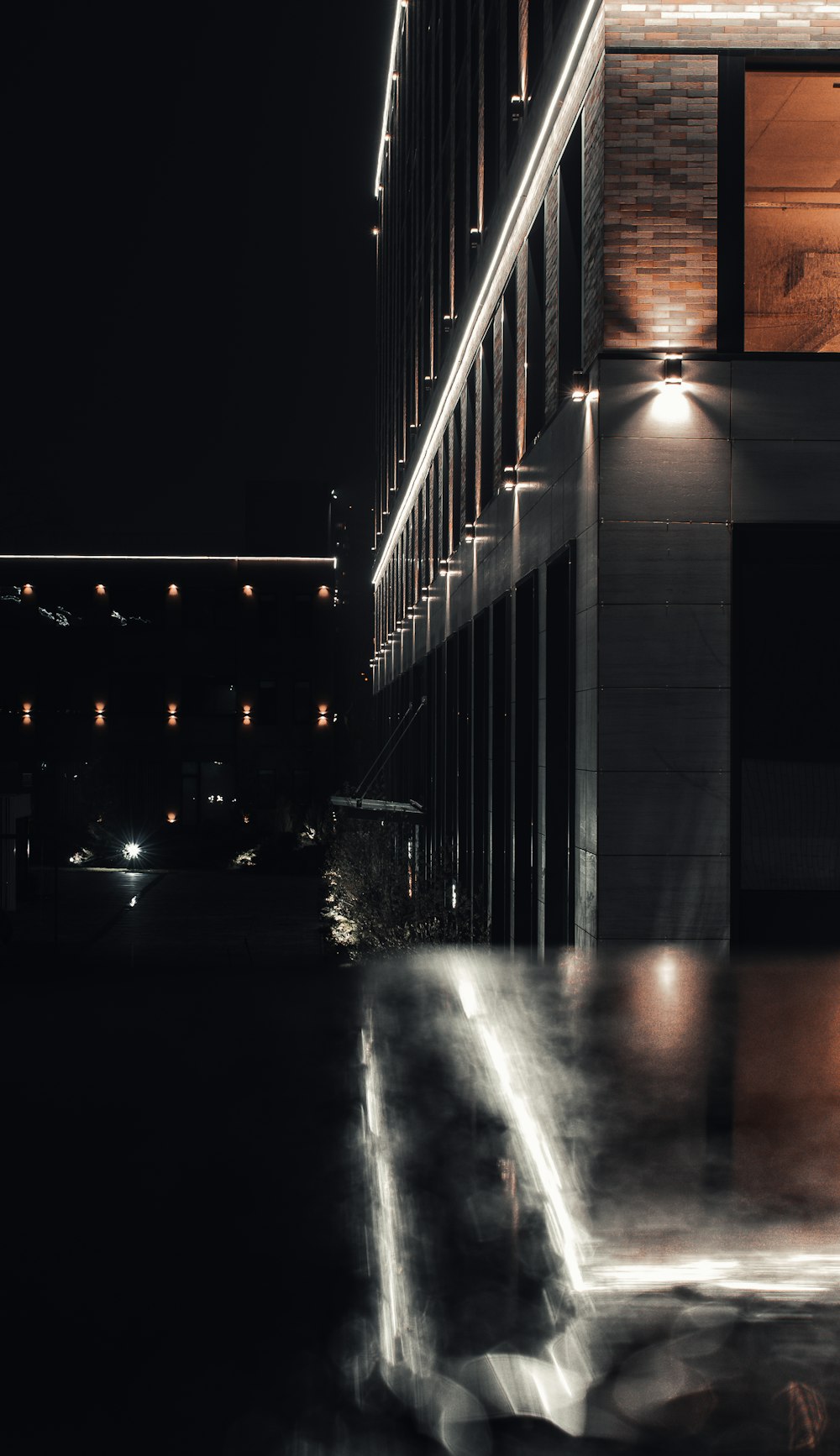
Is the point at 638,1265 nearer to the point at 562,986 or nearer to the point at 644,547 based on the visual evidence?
the point at 562,986

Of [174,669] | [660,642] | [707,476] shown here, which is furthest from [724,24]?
[174,669]

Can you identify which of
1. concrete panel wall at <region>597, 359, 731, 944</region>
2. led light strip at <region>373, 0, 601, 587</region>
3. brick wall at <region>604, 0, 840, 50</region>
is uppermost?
led light strip at <region>373, 0, 601, 587</region>

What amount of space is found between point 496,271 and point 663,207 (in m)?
8.74

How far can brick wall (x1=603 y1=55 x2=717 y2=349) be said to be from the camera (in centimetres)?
1219

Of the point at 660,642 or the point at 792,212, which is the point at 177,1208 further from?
the point at 792,212

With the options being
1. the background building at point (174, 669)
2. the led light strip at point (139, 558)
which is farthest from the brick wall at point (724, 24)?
the led light strip at point (139, 558)

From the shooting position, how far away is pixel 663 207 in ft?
40.3

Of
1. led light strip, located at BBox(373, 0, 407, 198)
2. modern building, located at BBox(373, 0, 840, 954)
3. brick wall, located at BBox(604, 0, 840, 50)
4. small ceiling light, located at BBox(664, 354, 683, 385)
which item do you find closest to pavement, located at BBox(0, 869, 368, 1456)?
modern building, located at BBox(373, 0, 840, 954)

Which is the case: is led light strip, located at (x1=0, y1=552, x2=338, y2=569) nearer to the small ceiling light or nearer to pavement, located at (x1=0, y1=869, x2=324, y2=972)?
pavement, located at (x1=0, y1=869, x2=324, y2=972)

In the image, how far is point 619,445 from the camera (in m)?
12.2

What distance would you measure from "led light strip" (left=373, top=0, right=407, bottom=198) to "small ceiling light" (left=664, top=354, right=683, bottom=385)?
31.5 m

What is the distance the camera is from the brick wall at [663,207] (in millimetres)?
12188

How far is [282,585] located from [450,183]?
47002 millimetres

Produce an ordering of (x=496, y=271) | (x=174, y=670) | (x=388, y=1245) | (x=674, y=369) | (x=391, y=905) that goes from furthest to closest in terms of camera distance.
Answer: (x=174, y=670), (x=496, y=271), (x=391, y=905), (x=674, y=369), (x=388, y=1245)
